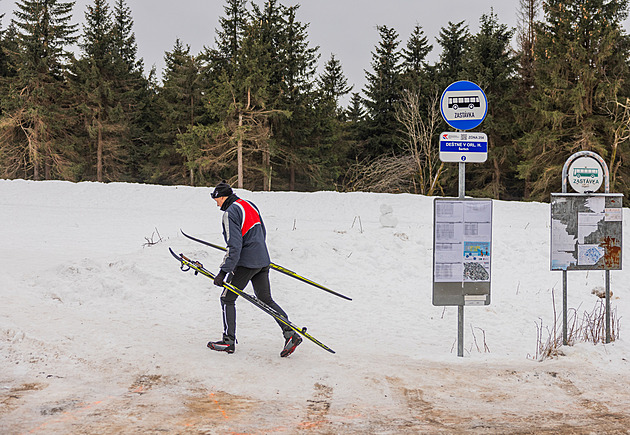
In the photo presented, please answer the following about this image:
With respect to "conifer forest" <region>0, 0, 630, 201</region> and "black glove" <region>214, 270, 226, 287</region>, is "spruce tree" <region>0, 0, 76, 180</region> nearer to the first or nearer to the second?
"conifer forest" <region>0, 0, 630, 201</region>

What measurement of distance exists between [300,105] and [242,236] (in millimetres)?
30033

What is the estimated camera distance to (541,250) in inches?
505

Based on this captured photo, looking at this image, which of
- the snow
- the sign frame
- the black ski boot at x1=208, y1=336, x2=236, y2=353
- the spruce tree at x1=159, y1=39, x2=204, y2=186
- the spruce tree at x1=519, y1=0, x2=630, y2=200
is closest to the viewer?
the snow

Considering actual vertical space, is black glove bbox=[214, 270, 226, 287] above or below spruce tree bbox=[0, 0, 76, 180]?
below

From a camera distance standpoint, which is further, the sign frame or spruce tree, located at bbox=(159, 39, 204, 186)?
spruce tree, located at bbox=(159, 39, 204, 186)

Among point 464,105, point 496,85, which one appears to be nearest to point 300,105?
point 496,85

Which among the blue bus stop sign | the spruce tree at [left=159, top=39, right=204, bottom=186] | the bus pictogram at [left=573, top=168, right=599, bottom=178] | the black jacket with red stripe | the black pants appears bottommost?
the black pants

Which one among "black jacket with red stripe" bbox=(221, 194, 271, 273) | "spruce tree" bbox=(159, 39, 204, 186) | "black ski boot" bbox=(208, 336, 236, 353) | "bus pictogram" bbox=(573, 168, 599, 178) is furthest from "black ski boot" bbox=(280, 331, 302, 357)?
"spruce tree" bbox=(159, 39, 204, 186)

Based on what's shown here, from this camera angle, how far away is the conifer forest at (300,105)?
2761 cm

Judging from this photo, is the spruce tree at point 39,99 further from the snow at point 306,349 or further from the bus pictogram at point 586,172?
the bus pictogram at point 586,172

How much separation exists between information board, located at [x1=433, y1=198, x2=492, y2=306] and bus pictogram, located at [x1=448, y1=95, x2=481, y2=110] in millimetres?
1052

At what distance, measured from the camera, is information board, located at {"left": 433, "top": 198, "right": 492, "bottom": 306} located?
5.98 m

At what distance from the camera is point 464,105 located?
6.11 metres

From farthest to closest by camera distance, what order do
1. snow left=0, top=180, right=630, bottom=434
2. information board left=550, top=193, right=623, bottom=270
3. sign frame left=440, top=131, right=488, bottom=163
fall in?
1. information board left=550, top=193, right=623, bottom=270
2. sign frame left=440, top=131, right=488, bottom=163
3. snow left=0, top=180, right=630, bottom=434
